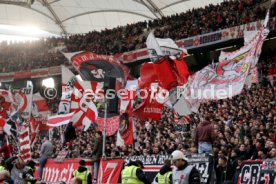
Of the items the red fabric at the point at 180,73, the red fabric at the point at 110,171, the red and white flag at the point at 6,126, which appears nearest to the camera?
the red fabric at the point at 110,171

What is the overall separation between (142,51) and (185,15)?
13.6ft

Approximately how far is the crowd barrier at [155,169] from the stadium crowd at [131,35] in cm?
1795

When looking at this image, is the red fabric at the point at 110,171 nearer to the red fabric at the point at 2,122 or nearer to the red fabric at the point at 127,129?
the red fabric at the point at 127,129

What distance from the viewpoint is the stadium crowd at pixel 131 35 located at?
33.7m

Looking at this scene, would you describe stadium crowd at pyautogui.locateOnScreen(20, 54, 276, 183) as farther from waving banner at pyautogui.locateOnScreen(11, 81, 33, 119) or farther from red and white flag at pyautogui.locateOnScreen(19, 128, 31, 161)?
waving banner at pyautogui.locateOnScreen(11, 81, 33, 119)

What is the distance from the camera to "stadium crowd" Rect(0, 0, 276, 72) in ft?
111

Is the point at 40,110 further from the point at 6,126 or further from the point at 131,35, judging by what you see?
the point at 131,35

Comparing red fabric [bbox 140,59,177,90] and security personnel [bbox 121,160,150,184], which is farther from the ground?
red fabric [bbox 140,59,177,90]

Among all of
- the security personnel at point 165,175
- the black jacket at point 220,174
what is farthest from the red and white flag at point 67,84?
the security personnel at point 165,175

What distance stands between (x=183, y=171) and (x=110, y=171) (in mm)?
6301

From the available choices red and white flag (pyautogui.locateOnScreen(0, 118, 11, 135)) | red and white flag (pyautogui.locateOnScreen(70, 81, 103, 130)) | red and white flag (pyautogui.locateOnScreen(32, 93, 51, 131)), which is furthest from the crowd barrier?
red and white flag (pyautogui.locateOnScreen(32, 93, 51, 131))

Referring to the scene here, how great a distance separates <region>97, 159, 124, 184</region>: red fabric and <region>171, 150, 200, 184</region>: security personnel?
5.88 m

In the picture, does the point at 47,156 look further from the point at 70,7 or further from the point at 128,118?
the point at 70,7

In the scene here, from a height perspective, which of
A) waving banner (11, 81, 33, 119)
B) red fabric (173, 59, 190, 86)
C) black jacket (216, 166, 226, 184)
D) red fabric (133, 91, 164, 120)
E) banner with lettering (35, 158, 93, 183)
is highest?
red fabric (173, 59, 190, 86)
